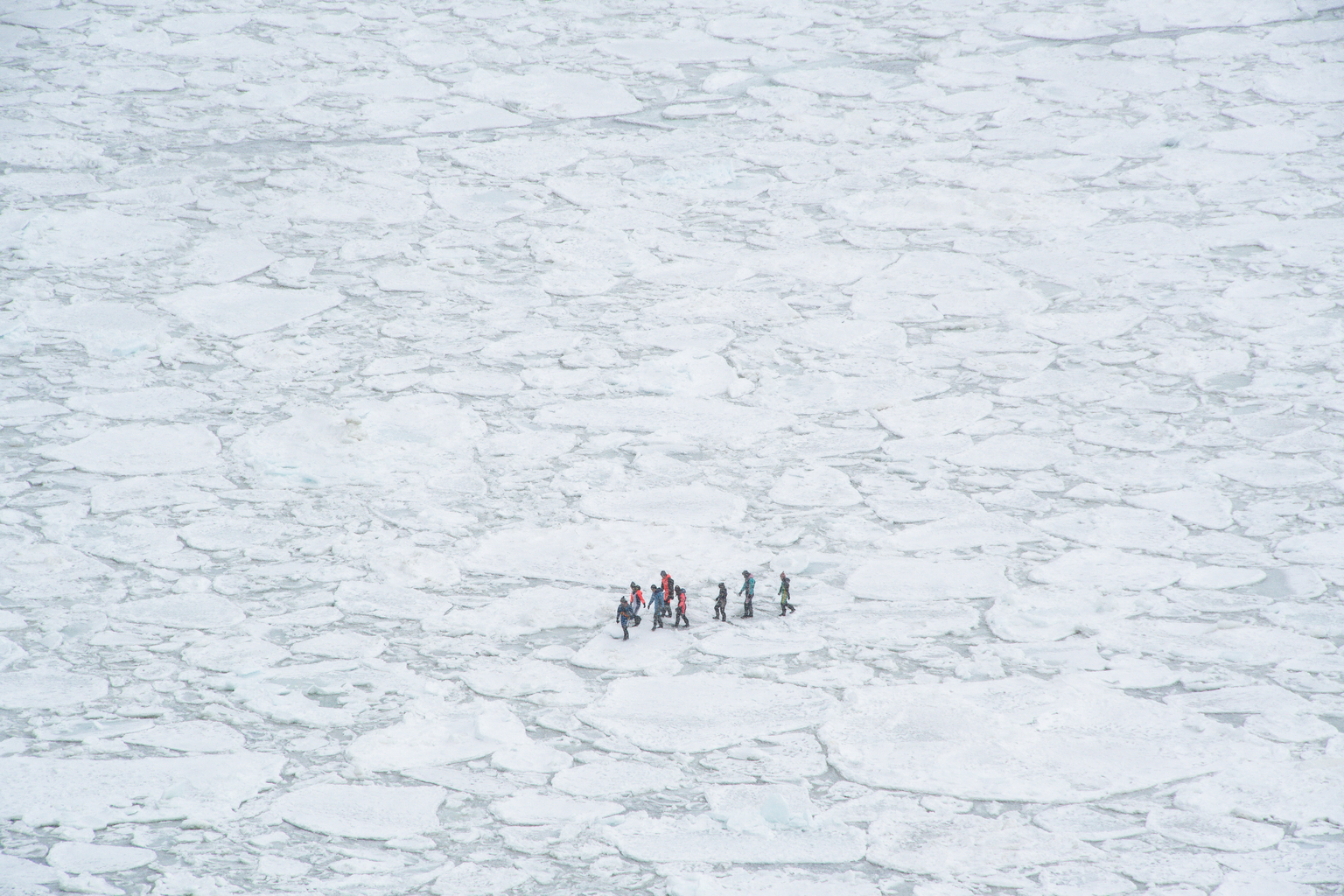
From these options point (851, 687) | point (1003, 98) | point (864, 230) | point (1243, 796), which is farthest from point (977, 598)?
point (1003, 98)

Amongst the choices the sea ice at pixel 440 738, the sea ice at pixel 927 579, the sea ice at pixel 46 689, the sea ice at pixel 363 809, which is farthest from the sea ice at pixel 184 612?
the sea ice at pixel 927 579

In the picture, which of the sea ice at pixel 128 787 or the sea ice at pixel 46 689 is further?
the sea ice at pixel 46 689

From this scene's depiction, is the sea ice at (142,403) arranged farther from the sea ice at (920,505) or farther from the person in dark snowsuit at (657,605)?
the sea ice at (920,505)

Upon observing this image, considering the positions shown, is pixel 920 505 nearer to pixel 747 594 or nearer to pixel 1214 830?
pixel 747 594

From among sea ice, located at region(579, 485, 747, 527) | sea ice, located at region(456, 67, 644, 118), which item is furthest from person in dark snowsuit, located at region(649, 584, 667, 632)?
sea ice, located at region(456, 67, 644, 118)

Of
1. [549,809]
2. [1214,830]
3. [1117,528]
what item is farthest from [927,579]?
[549,809]

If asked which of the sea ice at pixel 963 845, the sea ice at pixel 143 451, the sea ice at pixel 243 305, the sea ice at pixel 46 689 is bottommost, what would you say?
the sea ice at pixel 963 845

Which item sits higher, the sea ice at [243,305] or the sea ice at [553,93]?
the sea ice at [553,93]

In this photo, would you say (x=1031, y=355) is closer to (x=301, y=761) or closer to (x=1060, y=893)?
(x=1060, y=893)
